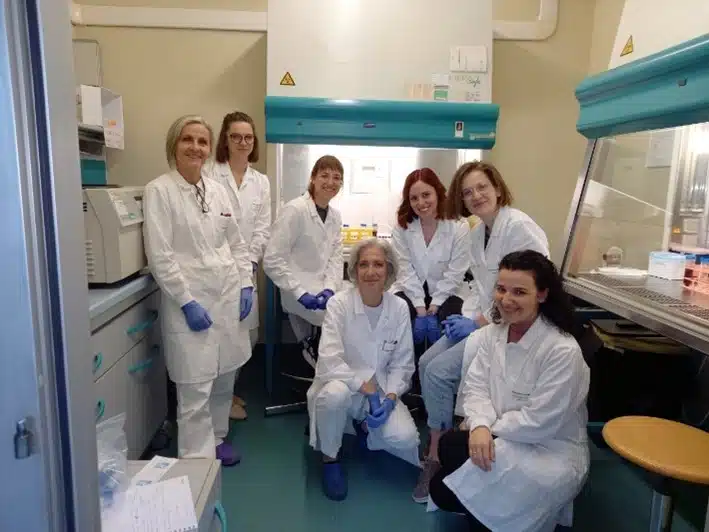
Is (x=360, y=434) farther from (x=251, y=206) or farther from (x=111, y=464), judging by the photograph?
(x=111, y=464)

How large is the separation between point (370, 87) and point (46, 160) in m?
2.85

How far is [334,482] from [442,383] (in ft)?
1.90

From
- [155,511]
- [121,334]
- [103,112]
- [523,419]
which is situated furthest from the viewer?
[103,112]

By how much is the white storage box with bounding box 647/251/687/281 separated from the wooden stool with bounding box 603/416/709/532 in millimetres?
788

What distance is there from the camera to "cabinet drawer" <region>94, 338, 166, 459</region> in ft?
5.86

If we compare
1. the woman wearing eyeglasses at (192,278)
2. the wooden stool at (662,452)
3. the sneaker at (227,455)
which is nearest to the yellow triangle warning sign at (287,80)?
the woman wearing eyeglasses at (192,278)

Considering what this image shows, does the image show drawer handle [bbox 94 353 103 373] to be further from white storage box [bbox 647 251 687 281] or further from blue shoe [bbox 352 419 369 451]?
white storage box [bbox 647 251 687 281]

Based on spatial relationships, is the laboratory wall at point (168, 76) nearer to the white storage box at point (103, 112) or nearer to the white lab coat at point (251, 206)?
the white storage box at point (103, 112)

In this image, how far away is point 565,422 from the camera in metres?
1.64

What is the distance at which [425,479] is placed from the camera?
2.08m

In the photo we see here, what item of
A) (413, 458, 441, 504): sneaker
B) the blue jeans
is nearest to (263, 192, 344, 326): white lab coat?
the blue jeans

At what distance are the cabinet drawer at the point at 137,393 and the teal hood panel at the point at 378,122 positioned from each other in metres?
1.51

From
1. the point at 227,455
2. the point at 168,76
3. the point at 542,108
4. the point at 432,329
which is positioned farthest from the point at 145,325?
the point at 542,108

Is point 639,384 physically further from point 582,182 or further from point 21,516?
point 21,516
